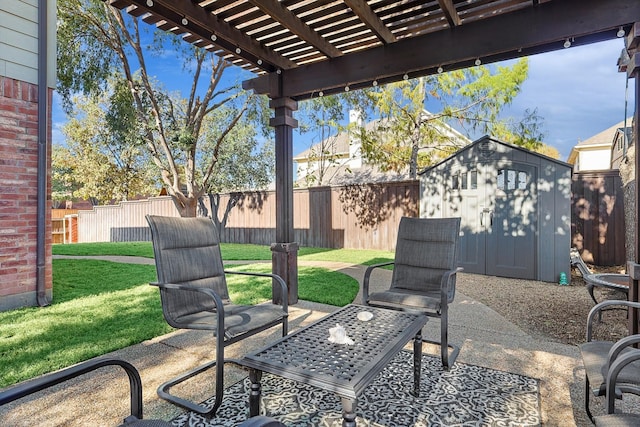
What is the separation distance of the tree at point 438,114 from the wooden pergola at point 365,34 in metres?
6.39

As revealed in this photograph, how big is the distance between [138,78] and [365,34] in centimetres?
988

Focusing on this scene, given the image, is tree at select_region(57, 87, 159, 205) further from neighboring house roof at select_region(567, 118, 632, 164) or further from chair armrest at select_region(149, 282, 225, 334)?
neighboring house roof at select_region(567, 118, 632, 164)

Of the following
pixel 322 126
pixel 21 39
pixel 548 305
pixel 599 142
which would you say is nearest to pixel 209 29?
pixel 21 39

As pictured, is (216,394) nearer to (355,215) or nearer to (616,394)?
(616,394)

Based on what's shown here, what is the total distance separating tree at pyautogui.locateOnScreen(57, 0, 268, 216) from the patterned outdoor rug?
8.93m

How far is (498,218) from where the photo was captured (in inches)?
247

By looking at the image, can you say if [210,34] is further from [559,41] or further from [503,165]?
[503,165]

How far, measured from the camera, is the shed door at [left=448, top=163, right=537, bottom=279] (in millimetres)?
6016

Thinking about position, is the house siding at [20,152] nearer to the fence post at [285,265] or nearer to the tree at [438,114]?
the fence post at [285,265]

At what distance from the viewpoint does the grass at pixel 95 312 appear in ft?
8.96

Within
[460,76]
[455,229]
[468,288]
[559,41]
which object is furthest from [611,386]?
[460,76]

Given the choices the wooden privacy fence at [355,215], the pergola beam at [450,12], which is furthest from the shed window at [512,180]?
the pergola beam at [450,12]

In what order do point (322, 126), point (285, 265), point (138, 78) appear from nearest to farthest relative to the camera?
point (285, 265), point (138, 78), point (322, 126)

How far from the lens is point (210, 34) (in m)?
3.37
